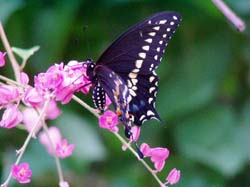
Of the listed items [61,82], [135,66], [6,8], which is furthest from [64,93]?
[6,8]

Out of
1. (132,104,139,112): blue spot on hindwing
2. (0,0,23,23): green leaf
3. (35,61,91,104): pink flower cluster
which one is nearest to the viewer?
(35,61,91,104): pink flower cluster

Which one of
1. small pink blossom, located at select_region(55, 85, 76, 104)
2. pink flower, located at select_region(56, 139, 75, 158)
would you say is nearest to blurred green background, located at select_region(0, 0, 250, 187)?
pink flower, located at select_region(56, 139, 75, 158)

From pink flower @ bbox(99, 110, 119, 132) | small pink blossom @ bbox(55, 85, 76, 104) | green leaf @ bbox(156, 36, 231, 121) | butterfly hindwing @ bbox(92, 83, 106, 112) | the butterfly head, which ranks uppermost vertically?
the butterfly head

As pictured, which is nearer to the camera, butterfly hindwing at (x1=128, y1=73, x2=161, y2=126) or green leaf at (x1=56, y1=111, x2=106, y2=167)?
butterfly hindwing at (x1=128, y1=73, x2=161, y2=126)

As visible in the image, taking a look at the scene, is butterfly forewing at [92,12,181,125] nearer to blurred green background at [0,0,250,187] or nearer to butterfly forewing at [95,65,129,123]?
butterfly forewing at [95,65,129,123]

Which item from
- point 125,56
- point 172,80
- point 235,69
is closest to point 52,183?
point 172,80

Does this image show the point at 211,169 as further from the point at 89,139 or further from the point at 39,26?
the point at 39,26

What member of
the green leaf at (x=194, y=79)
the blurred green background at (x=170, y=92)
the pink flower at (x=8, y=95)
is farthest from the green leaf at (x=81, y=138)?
the pink flower at (x=8, y=95)

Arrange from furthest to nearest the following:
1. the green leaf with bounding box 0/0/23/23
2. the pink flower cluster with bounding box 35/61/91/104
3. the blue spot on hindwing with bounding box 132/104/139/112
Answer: the green leaf with bounding box 0/0/23/23 → the blue spot on hindwing with bounding box 132/104/139/112 → the pink flower cluster with bounding box 35/61/91/104

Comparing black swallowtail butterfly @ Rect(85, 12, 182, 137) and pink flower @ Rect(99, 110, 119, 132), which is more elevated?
black swallowtail butterfly @ Rect(85, 12, 182, 137)
